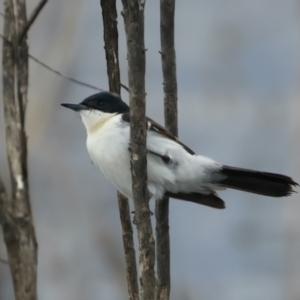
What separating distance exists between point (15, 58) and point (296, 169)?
207 centimetres

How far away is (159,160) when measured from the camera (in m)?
2.38

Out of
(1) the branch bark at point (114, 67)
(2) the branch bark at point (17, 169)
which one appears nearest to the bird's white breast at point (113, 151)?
(1) the branch bark at point (114, 67)

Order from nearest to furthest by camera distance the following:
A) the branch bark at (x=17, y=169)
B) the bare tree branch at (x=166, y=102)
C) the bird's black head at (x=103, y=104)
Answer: the branch bark at (x=17, y=169), the bare tree branch at (x=166, y=102), the bird's black head at (x=103, y=104)

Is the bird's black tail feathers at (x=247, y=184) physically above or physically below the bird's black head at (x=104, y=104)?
below

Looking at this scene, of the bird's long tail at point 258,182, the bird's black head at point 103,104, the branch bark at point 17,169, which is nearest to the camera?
the branch bark at point 17,169

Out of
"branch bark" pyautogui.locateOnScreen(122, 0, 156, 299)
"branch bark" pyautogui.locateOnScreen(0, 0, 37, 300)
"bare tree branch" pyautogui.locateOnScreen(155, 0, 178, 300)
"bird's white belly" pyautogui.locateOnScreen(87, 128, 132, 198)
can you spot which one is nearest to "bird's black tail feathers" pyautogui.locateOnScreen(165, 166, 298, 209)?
"bird's white belly" pyautogui.locateOnScreen(87, 128, 132, 198)

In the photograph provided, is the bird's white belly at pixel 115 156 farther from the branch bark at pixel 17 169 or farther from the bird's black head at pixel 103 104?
the branch bark at pixel 17 169

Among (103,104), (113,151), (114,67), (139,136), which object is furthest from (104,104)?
(139,136)

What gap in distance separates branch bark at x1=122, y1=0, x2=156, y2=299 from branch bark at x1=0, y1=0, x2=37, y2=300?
237 mm

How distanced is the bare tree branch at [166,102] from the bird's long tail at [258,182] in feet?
1.14

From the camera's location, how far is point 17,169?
159 cm

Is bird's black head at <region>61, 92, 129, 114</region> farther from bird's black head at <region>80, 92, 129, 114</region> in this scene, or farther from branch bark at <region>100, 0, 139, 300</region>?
branch bark at <region>100, 0, 139, 300</region>

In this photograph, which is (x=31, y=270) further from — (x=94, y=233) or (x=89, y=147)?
(x=94, y=233)

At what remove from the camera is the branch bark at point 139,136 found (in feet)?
5.23
